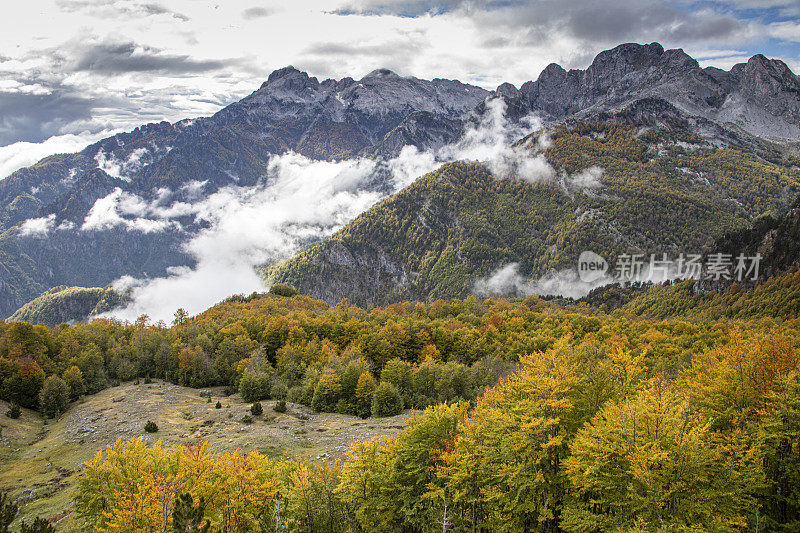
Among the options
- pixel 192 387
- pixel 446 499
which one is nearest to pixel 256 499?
pixel 446 499

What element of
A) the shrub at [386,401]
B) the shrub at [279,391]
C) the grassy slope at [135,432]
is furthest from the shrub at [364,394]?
the shrub at [279,391]

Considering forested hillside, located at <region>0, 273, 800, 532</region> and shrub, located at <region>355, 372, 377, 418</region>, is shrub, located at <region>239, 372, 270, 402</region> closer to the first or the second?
shrub, located at <region>355, 372, 377, 418</region>

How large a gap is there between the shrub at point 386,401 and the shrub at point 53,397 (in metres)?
53.1

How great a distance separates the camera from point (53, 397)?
2586 inches

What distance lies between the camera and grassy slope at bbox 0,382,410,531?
4147 centimetres

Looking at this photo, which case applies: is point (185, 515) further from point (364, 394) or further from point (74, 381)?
point (74, 381)

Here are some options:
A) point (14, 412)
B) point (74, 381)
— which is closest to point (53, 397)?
point (14, 412)

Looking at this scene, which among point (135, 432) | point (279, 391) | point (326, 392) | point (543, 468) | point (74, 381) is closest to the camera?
point (543, 468)

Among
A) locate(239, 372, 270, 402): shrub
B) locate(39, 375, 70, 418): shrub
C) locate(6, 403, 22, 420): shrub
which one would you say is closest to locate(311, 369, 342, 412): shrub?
locate(239, 372, 270, 402): shrub

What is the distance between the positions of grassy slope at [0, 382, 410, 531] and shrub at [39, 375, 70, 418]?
1.73 m

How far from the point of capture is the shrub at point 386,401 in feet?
219

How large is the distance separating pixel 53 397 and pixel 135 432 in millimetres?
25719

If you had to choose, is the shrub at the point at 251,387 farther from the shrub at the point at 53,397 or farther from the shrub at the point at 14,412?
the shrub at the point at 14,412

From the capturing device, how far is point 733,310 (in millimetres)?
155125
